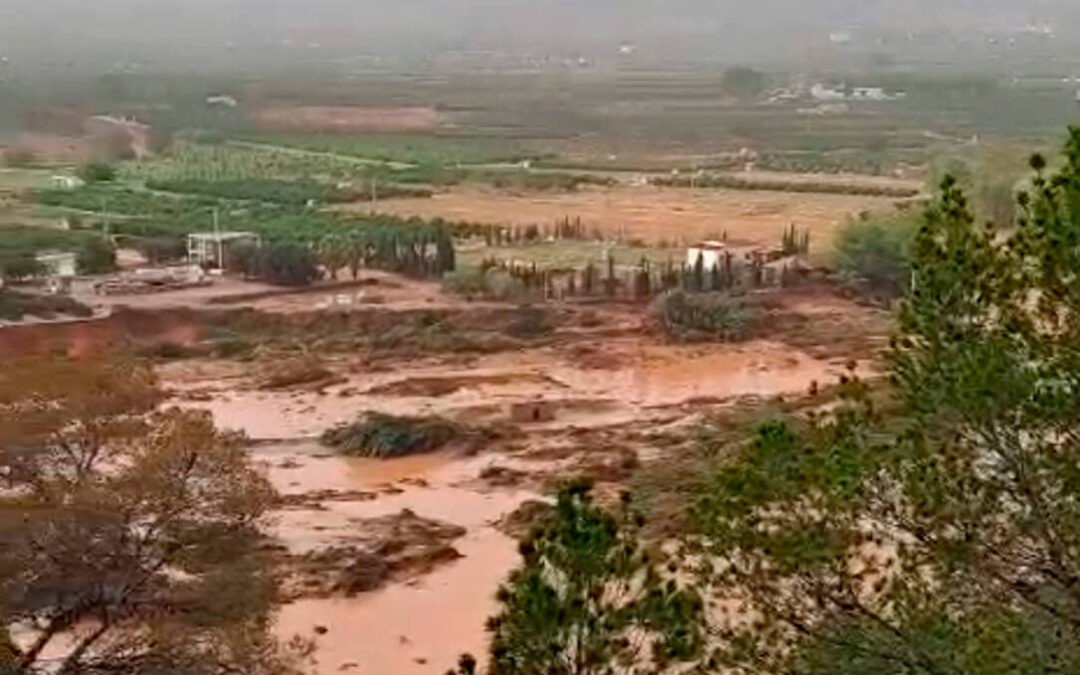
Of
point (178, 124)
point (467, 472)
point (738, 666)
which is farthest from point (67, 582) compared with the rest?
point (178, 124)

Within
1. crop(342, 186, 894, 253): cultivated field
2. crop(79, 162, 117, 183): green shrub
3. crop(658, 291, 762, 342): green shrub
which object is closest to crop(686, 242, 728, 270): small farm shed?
crop(658, 291, 762, 342): green shrub

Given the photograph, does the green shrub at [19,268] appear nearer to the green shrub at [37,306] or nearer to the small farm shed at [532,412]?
the green shrub at [37,306]

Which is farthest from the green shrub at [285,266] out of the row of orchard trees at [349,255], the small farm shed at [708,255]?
the small farm shed at [708,255]

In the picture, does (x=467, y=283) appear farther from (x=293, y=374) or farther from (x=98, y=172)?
(x=98, y=172)

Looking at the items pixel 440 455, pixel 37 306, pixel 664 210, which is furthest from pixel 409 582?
pixel 664 210

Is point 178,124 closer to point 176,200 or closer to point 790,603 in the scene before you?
point 176,200

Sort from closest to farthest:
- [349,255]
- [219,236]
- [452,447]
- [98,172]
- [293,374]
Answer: [452,447] < [293,374] < [349,255] < [219,236] < [98,172]

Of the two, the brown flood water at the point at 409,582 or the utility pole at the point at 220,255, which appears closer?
the brown flood water at the point at 409,582
